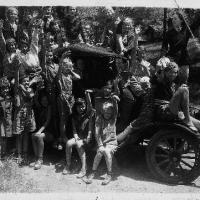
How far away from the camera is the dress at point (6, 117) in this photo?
24.6 ft

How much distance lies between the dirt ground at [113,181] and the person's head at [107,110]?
861mm

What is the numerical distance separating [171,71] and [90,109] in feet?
4.97

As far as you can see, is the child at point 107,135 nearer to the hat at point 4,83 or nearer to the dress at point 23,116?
the dress at point 23,116

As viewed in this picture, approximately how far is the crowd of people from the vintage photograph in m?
0.02

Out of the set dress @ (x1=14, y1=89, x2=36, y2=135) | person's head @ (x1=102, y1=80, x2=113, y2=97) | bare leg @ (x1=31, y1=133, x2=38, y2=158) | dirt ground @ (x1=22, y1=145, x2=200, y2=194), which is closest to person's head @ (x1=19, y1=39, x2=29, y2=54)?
dress @ (x1=14, y1=89, x2=36, y2=135)

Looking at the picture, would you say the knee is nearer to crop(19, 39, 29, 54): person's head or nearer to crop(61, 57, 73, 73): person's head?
crop(61, 57, 73, 73): person's head

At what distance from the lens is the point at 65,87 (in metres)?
7.45

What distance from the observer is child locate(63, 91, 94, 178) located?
24.0 ft

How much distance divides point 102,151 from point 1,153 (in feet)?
6.22

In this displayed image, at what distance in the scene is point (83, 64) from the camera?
7.67 metres

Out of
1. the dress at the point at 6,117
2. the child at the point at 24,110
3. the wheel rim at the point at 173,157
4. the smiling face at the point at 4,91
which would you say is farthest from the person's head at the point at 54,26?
the wheel rim at the point at 173,157

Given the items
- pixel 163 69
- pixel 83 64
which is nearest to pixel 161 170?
pixel 163 69
